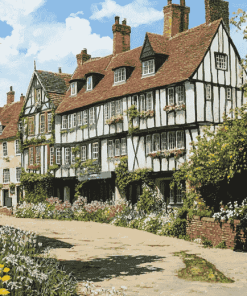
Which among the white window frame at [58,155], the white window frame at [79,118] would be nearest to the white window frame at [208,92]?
the white window frame at [79,118]

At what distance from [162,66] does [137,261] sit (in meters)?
14.6

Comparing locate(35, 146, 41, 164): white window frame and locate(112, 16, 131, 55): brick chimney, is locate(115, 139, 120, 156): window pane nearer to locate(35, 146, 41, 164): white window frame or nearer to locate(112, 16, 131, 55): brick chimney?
locate(112, 16, 131, 55): brick chimney

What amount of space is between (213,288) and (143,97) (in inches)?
633

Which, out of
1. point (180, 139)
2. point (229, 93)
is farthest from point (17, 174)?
point (229, 93)

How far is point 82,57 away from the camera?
33312mm

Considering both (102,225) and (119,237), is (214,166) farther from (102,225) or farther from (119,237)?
(102,225)

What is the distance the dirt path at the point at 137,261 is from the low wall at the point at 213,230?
0.51 m

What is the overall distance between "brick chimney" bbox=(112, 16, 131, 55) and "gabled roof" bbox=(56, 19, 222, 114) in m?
0.72

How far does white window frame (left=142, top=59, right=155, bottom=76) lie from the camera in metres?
23.9

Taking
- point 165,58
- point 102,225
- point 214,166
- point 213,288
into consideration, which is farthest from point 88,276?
point 165,58

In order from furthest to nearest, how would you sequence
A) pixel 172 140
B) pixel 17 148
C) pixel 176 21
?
pixel 17 148 < pixel 176 21 < pixel 172 140

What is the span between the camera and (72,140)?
28438 millimetres

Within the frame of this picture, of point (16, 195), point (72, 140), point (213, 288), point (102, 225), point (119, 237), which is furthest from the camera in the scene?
point (16, 195)

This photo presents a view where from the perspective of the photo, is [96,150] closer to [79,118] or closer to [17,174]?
[79,118]
